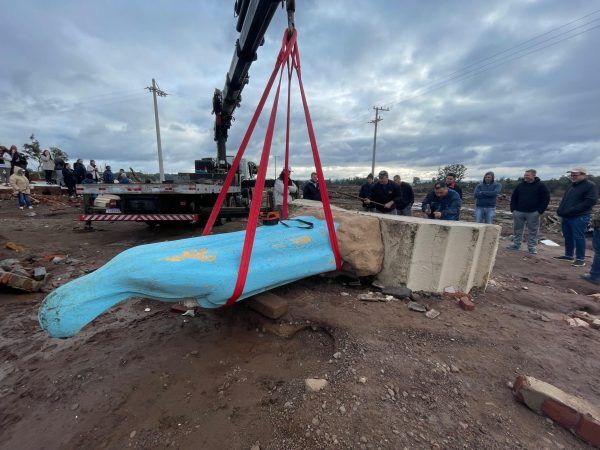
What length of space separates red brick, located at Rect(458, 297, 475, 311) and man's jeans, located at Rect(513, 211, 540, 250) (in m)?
4.04

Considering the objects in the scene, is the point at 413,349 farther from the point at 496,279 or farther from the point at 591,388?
the point at 496,279

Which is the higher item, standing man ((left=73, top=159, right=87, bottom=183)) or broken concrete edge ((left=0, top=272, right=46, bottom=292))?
standing man ((left=73, top=159, right=87, bottom=183))

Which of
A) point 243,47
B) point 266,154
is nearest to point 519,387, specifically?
point 266,154

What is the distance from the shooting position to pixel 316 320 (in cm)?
255

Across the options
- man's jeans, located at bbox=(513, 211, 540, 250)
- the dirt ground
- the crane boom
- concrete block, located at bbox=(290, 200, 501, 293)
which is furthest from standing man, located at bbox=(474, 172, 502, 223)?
the crane boom

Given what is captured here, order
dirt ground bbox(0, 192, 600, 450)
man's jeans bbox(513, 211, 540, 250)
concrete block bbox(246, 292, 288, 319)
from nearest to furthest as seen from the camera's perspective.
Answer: dirt ground bbox(0, 192, 600, 450)
concrete block bbox(246, 292, 288, 319)
man's jeans bbox(513, 211, 540, 250)

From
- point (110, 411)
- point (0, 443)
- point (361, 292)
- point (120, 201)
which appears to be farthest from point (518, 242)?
point (120, 201)

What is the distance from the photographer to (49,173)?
44.3 feet

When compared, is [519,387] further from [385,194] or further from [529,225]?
[529,225]

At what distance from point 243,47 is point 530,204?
6250mm

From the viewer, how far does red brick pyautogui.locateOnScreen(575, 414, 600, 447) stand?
143cm

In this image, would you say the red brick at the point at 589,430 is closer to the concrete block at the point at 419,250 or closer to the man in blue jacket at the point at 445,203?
the concrete block at the point at 419,250

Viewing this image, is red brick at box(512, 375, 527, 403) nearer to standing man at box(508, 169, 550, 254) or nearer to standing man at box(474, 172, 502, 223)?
standing man at box(508, 169, 550, 254)

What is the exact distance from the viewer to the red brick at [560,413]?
4.94 feet
